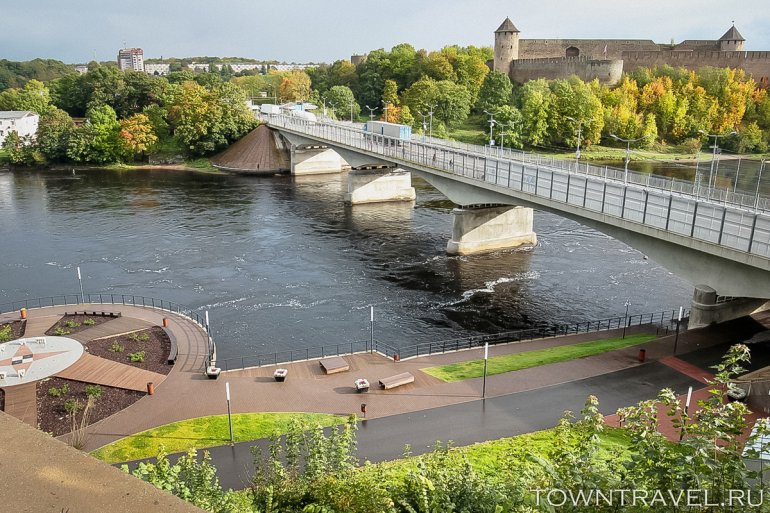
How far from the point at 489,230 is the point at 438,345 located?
21.7 meters

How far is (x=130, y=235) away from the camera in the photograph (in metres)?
58.6

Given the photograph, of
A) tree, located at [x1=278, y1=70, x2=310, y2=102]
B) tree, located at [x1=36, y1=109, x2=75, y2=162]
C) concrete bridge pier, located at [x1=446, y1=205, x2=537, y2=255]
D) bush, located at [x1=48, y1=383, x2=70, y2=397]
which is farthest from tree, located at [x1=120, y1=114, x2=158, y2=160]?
bush, located at [x1=48, y1=383, x2=70, y2=397]

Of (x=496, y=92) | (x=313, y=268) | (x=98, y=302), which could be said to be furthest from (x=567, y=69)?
(x=98, y=302)

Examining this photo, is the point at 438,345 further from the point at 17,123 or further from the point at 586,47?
the point at 586,47

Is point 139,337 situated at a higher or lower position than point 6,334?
higher

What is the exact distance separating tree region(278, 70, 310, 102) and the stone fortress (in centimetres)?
5486

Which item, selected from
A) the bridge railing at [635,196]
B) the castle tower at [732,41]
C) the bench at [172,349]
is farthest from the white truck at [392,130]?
the castle tower at [732,41]

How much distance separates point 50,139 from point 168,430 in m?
96.0

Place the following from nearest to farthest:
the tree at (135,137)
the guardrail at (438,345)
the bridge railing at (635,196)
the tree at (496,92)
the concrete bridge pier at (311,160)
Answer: the bridge railing at (635,196) < the guardrail at (438,345) < the concrete bridge pier at (311,160) < the tree at (135,137) < the tree at (496,92)

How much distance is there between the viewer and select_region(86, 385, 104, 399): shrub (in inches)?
1021

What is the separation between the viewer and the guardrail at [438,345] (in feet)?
107

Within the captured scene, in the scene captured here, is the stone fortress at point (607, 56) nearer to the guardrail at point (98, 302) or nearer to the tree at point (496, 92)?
the tree at point (496, 92)

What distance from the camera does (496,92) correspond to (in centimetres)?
12812

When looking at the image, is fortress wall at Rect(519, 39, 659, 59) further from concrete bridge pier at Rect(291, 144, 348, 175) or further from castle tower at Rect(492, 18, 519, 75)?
concrete bridge pier at Rect(291, 144, 348, 175)
